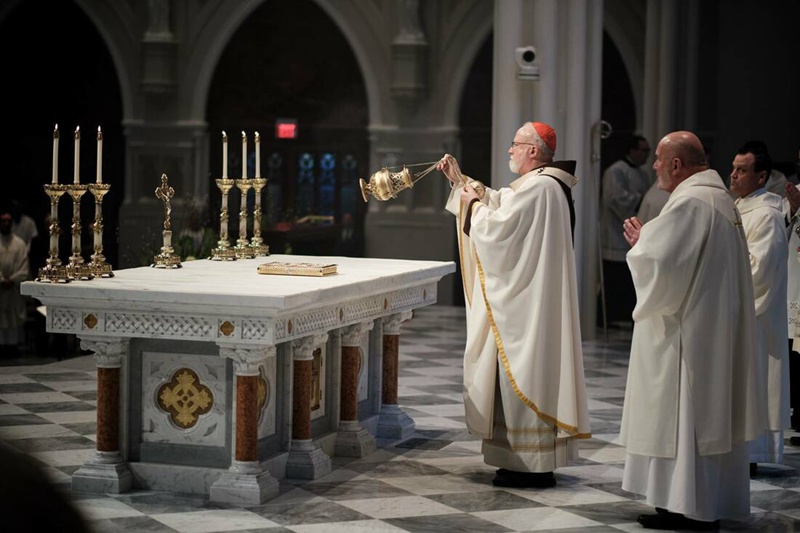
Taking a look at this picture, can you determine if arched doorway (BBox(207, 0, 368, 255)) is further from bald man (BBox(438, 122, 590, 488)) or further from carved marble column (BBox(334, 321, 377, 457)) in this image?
bald man (BBox(438, 122, 590, 488))

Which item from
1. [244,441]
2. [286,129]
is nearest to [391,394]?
[244,441]

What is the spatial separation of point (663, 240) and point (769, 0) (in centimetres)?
1067

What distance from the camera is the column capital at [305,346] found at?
18.2ft

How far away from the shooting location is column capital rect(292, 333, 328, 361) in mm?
5547

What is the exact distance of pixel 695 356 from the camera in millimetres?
4539

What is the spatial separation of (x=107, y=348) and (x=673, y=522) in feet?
8.27

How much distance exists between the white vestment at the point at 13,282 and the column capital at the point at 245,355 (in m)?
6.14

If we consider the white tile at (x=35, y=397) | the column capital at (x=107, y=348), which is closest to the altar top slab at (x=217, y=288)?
the column capital at (x=107, y=348)

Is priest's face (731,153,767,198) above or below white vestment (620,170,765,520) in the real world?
above

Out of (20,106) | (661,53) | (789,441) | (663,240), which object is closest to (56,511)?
(663,240)

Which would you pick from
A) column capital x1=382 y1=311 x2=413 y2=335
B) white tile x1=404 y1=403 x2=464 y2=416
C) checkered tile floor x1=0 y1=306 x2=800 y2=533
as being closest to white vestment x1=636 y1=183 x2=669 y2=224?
checkered tile floor x1=0 y1=306 x2=800 y2=533

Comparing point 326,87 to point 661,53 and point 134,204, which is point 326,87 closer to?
point 134,204

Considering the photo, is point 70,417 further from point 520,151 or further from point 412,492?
point 520,151

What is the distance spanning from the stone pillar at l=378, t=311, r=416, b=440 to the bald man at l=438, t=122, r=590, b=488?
115cm
